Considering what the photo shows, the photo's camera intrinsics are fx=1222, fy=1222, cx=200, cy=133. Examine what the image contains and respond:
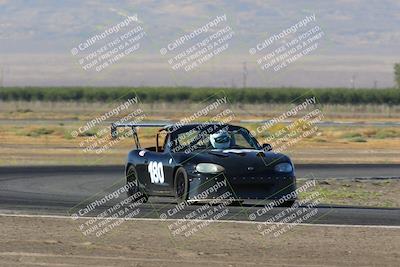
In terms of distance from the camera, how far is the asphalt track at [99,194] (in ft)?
61.3

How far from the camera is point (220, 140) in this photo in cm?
2089

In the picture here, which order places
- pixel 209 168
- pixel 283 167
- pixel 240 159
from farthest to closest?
pixel 283 167 → pixel 240 159 → pixel 209 168

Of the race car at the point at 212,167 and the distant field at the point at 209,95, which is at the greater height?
the race car at the point at 212,167

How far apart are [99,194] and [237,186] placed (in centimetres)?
482

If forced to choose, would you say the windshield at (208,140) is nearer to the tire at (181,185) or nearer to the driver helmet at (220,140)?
the driver helmet at (220,140)

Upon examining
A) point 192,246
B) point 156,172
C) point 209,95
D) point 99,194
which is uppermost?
point 192,246

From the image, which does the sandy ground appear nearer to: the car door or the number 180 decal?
the car door

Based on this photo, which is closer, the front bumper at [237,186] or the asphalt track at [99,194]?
the asphalt track at [99,194]

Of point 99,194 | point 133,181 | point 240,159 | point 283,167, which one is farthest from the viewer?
point 99,194

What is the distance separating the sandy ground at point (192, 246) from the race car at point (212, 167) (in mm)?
2638

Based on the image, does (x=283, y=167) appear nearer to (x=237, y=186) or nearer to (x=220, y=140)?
(x=237, y=186)

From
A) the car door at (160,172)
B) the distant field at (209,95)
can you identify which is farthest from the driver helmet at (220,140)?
the distant field at (209,95)

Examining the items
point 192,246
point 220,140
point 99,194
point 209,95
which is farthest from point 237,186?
point 209,95

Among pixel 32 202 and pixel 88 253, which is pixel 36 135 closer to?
pixel 32 202
